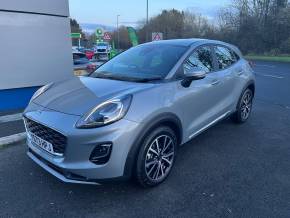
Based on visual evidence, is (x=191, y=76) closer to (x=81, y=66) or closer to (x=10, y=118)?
(x=10, y=118)

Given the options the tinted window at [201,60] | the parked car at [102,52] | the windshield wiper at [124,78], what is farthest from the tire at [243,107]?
the parked car at [102,52]

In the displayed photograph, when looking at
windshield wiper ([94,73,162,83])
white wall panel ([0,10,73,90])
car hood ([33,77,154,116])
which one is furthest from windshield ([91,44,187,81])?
white wall panel ([0,10,73,90])

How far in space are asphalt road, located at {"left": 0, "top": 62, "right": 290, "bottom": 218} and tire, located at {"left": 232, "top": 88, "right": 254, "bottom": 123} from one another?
90cm

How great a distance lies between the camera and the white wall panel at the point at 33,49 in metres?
6.43

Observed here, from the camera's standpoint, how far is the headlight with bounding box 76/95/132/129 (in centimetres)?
299

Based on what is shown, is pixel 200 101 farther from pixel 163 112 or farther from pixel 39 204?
pixel 39 204

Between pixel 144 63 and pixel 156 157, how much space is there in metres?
1.43

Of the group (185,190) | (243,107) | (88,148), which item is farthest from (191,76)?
(243,107)

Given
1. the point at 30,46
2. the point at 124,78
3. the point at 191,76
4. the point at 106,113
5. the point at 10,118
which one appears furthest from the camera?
the point at 30,46

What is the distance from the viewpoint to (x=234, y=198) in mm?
3375

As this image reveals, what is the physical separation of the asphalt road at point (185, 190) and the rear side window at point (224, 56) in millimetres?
1330

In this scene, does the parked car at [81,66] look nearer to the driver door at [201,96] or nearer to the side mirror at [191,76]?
the driver door at [201,96]

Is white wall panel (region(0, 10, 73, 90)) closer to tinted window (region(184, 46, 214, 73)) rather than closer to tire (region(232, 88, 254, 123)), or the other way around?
tinted window (region(184, 46, 214, 73))

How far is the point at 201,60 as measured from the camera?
444 cm
